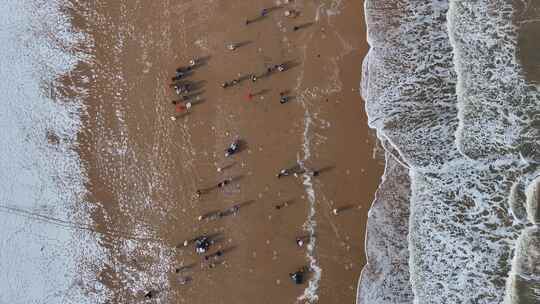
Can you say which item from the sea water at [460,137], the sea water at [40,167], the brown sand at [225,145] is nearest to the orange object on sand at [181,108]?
the brown sand at [225,145]

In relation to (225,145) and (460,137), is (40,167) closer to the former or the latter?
(225,145)

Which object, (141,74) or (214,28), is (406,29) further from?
(141,74)

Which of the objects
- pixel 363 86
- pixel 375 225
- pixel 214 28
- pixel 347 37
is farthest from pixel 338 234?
pixel 214 28

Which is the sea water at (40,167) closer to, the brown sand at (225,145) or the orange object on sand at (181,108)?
the brown sand at (225,145)

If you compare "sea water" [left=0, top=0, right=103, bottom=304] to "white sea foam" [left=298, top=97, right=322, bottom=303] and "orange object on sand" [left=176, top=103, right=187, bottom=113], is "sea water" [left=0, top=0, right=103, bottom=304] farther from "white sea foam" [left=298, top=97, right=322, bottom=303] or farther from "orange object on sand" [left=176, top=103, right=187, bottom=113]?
"white sea foam" [left=298, top=97, right=322, bottom=303]

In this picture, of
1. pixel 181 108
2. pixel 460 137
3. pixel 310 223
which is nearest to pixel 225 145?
pixel 181 108

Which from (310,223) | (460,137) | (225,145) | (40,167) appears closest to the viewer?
(460,137)
